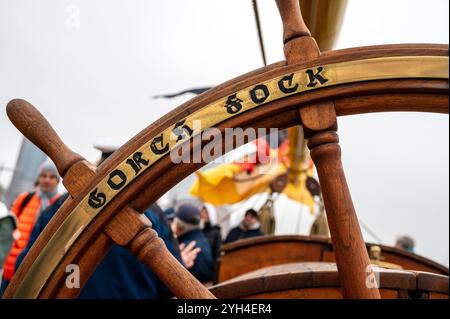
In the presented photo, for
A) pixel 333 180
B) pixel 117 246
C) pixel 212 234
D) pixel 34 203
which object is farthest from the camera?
pixel 212 234

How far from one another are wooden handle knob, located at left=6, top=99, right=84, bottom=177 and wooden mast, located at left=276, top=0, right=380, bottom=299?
395mm

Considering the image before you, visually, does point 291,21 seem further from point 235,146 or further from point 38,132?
point 38,132

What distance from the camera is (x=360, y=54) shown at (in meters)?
0.75

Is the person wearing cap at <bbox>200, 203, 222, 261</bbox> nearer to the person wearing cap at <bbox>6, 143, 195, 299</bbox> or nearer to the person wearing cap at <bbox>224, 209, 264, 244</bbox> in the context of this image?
the person wearing cap at <bbox>224, 209, 264, 244</bbox>

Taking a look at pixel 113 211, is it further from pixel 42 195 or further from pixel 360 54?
pixel 42 195

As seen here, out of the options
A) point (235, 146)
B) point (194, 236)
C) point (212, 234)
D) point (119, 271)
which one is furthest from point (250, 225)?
point (235, 146)

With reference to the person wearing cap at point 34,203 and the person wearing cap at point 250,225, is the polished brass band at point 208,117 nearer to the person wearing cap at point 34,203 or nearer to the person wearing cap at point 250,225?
the person wearing cap at point 34,203

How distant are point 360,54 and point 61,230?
55 centimetres

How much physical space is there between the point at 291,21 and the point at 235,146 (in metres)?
0.23

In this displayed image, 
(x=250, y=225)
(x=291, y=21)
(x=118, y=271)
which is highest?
(x=250, y=225)

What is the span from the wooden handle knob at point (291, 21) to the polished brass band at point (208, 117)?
0.22ft

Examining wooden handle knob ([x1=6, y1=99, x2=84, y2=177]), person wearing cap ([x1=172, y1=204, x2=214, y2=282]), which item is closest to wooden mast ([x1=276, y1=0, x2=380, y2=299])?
wooden handle knob ([x1=6, y1=99, x2=84, y2=177])

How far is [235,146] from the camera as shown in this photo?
79cm
